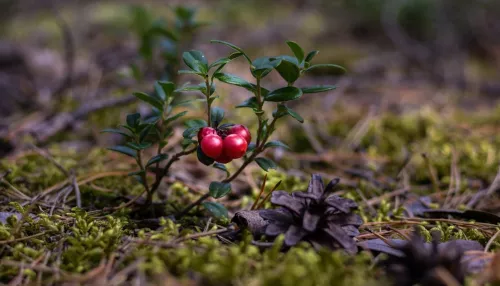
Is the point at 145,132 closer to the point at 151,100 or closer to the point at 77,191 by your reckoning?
the point at 151,100

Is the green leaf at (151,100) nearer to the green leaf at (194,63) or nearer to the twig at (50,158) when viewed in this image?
the green leaf at (194,63)

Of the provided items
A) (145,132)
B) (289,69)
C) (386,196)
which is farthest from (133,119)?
(386,196)

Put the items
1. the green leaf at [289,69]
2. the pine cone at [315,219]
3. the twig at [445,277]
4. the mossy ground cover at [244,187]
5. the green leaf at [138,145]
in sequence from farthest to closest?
the green leaf at [138,145], the green leaf at [289,69], the pine cone at [315,219], the mossy ground cover at [244,187], the twig at [445,277]

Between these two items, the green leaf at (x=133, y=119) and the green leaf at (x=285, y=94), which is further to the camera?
the green leaf at (x=133, y=119)

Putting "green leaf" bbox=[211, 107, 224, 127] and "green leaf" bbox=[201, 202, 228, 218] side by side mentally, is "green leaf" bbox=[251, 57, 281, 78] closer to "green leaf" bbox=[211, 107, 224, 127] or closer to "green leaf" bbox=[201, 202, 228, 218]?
"green leaf" bbox=[211, 107, 224, 127]

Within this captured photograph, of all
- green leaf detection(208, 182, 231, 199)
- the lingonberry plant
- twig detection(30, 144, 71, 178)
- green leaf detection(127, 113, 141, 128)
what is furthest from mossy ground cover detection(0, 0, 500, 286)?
green leaf detection(127, 113, 141, 128)

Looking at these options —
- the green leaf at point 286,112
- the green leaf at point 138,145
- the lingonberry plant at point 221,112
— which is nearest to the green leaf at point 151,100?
the lingonberry plant at point 221,112

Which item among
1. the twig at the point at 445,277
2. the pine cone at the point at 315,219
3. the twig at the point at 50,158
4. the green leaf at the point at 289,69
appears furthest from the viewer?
the twig at the point at 50,158
